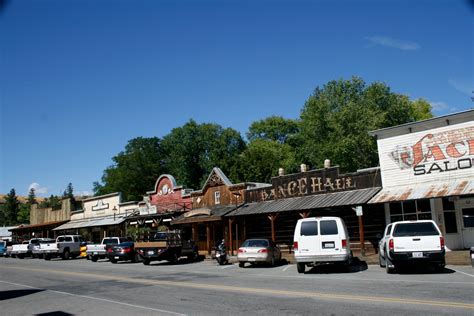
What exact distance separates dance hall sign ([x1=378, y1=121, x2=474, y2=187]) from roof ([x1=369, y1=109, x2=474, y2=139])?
20 centimetres

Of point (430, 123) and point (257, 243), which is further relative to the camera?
point (257, 243)

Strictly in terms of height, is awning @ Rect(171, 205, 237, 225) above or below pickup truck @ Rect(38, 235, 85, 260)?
above

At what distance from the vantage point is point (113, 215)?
4794 cm

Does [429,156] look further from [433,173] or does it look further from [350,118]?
[350,118]

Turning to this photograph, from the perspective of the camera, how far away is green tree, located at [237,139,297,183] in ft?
219

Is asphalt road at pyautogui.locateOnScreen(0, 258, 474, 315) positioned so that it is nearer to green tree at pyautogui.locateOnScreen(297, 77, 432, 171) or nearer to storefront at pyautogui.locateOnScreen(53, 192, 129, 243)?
storefront at pyautogui.locateOnScreen(53, 192, 129, 243)

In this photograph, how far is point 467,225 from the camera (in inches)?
902

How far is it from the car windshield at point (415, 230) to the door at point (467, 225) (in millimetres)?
8294

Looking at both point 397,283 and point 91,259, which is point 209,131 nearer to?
point 91,259

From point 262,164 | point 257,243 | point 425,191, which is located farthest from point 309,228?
point 262,164

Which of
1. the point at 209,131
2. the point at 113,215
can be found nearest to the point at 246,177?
the point at 209,131

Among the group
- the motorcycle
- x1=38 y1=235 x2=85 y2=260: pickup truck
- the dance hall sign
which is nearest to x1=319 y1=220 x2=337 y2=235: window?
the dance hall sign

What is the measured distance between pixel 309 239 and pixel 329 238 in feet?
2.49

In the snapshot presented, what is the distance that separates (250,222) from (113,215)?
791 inches
